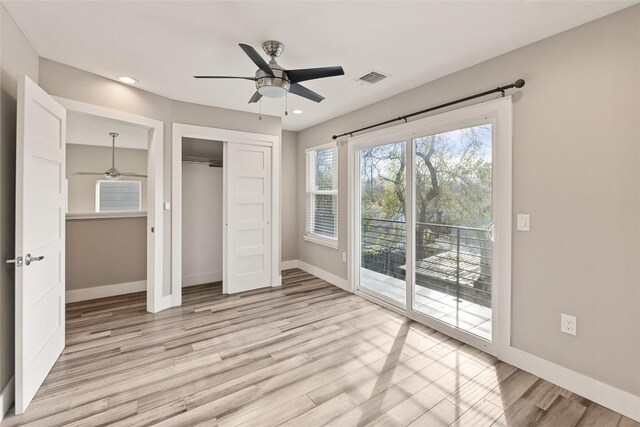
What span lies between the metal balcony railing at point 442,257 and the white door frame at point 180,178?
1514mm

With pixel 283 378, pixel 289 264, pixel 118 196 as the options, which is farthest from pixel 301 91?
pixel 118 196

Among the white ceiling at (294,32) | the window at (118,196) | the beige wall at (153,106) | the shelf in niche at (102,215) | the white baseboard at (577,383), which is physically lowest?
the white baseboard at (577,383)

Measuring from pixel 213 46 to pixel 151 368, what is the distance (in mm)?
2599

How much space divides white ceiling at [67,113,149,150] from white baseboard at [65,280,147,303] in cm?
201

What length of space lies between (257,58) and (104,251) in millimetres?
3475

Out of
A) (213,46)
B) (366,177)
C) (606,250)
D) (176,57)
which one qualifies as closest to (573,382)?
(606,250)

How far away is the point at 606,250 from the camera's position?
77.5 inches

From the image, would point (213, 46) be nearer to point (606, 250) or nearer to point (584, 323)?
point (606, 250)

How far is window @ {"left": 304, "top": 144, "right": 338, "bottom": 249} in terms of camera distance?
15.3 ft

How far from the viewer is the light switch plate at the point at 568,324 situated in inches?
83.3

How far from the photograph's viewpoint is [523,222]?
2.37 metres

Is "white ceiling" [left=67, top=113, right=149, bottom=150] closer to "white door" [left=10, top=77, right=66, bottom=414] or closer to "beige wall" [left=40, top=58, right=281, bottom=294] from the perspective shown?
"beige wall" [left=40, top=58, right=281, bottom=294]

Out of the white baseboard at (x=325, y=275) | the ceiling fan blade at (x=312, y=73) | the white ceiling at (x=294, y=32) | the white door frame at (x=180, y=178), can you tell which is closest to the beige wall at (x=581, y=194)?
the white ceiling at (x=294, y=32)

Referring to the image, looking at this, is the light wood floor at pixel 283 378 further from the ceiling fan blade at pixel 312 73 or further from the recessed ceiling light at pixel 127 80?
the recessed ceiling light at pixel 127 80
